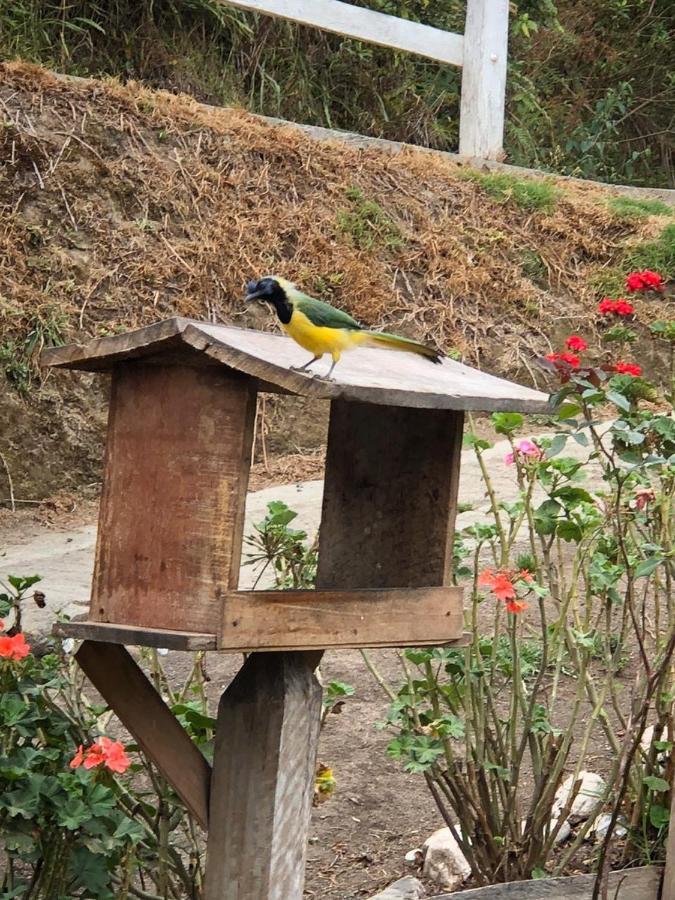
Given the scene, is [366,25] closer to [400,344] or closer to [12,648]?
[400,344]

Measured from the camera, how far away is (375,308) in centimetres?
760

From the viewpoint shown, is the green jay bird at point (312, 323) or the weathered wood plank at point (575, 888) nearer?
the green jay bird at point (312, 323)

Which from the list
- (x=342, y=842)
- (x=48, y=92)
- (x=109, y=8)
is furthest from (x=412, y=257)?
(x=342, y=842)

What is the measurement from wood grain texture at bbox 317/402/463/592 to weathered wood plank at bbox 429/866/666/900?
76cm

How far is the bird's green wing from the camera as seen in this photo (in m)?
2.25

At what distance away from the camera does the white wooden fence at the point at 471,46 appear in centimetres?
870

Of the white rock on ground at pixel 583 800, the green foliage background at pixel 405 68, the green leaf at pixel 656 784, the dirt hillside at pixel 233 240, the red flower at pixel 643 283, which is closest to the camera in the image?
the green leaf at pixel 656 784

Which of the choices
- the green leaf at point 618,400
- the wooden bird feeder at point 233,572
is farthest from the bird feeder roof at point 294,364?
the green leaf at point 618,400

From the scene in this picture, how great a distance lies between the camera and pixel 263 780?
2371 millimetres

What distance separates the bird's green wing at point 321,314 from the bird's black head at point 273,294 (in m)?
0.02

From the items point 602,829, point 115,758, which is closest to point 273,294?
point 115,758

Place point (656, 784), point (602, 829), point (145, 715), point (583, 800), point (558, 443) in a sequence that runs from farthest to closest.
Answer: point (583, 800) < point (602, 829) < point (656, 784) < point (558, 443) < point (145, 715)

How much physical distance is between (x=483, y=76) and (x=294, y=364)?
7.43 m

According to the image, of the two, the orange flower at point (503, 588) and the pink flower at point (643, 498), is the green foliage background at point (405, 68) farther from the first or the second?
the orange flower at point (503, 588)
